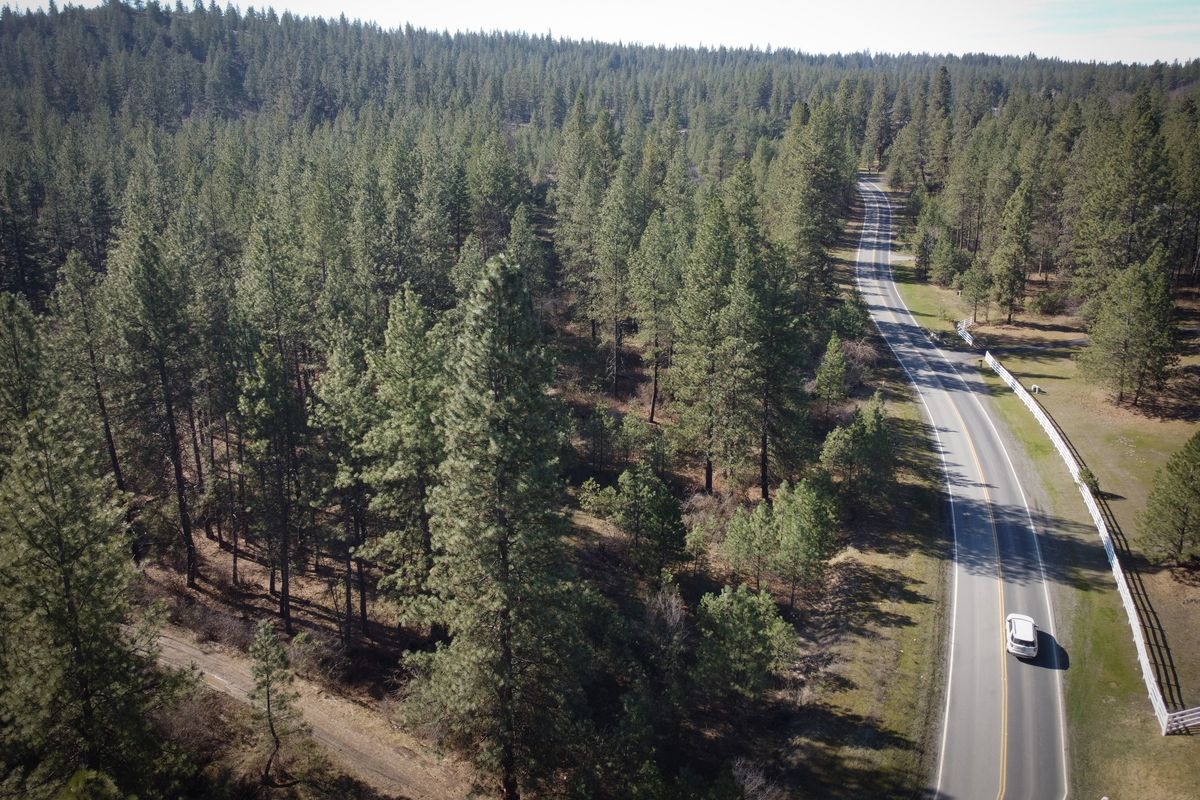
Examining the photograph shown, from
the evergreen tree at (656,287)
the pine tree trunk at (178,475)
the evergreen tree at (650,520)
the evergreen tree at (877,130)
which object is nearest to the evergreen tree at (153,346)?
the pine tree trunk at (178,475)

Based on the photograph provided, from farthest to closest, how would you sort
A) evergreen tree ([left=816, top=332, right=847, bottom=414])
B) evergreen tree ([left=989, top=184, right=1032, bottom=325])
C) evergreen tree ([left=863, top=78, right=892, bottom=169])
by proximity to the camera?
evergreen tree ([left=863, top=78, right=892, bottom=169]), evergreen tree ([left=989, top=184, right=1032, bottom=325]), evergreen tree ([left=816, top=332, right=847, bottom=414])

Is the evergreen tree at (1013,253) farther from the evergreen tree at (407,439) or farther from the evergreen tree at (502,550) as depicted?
the evergreen tree at (502,550)

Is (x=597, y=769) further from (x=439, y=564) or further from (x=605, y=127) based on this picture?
(x=605, y=127)

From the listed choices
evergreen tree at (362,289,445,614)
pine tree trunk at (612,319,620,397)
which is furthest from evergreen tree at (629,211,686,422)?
evergreen tree at (362,289,445,614)

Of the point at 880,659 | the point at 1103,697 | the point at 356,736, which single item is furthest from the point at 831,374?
the point at 356,736

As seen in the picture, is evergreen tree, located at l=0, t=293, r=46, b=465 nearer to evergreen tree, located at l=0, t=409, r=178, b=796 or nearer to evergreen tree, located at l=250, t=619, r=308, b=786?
evergreen tree, located at l=0, t=409, r=178, b=796

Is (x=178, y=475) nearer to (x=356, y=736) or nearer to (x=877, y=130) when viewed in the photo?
(x=356, y=736)

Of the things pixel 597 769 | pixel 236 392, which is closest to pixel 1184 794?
pixel 597 769
